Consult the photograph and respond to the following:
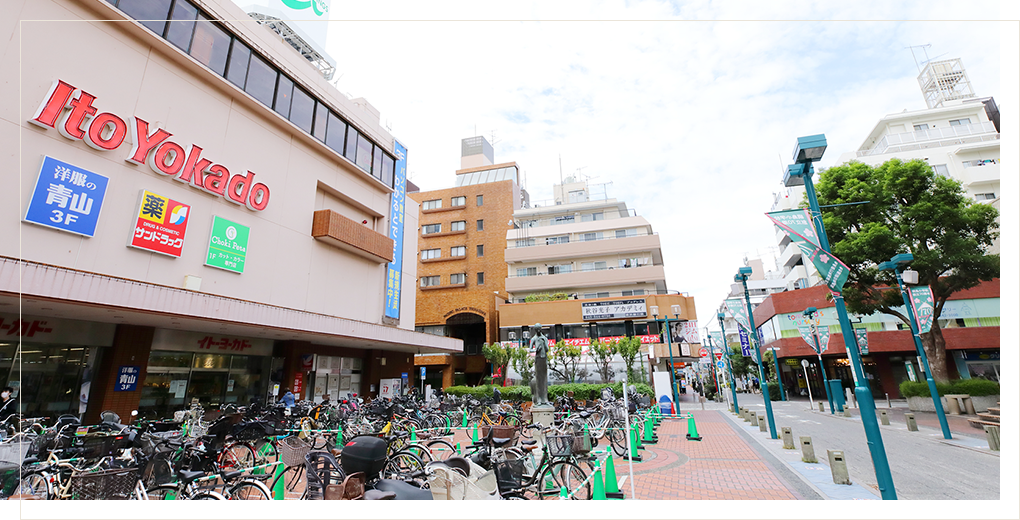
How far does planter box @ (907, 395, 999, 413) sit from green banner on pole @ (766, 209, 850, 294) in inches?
730

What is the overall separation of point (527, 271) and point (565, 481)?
115 feet

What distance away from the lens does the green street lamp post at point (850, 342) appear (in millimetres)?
5191

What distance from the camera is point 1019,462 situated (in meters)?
4.59

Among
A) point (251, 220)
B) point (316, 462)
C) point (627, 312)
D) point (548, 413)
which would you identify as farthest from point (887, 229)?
point (251, 220)

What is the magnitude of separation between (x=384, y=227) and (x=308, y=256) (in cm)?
582

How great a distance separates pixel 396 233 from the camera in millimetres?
23359

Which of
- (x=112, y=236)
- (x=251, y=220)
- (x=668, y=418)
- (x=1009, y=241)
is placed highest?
(x=251, y=220)

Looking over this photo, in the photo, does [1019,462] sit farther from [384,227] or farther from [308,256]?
[384,227]

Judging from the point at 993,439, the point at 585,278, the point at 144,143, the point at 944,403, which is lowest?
the point at 944,403

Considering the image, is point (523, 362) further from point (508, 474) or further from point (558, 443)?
point (508, 474)

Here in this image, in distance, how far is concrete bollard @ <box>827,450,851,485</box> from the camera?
6508 mm

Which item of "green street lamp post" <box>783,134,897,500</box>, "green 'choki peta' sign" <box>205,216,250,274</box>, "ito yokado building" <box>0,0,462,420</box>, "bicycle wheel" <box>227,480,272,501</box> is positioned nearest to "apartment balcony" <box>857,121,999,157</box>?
"green street lamp post" <box>783,134,897,500</box>

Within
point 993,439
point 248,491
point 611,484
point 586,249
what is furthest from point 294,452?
point 586,249

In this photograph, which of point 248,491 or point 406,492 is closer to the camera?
point 406,492
